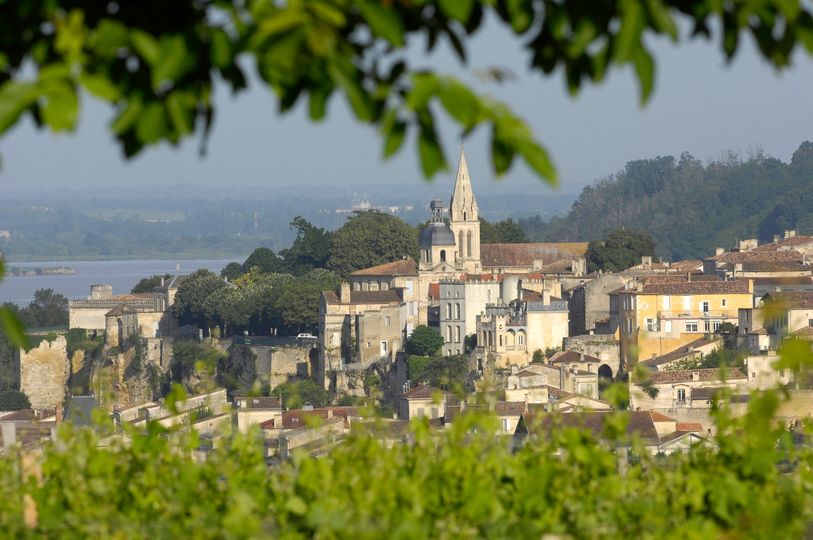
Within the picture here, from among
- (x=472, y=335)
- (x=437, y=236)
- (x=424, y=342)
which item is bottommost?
(x=424, y=342)

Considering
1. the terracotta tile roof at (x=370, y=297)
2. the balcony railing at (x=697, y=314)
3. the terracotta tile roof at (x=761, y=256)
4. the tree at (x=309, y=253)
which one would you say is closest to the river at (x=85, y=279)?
the tree at (x=309, y=253)

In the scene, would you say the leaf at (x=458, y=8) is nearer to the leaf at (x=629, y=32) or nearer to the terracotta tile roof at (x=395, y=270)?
the leaf at (x=629, y=32)

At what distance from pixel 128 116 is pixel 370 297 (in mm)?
55113

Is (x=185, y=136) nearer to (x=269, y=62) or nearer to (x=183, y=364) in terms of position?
(x=269, y=62)

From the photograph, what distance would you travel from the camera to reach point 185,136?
3990 millimetres

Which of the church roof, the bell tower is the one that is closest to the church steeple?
the bell tower

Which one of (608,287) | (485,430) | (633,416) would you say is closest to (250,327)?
(608,287)

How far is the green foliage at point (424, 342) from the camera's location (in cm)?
5297

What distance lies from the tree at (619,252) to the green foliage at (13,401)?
73.4 feet

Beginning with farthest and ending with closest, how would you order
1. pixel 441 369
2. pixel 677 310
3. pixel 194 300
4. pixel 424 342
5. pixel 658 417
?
pixel 194 300, pixel 424 342, pixel 441 369, pixel 677 310, pixel 658 417

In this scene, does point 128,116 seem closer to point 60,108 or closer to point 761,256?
point 60,108

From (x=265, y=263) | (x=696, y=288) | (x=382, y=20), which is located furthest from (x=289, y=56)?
(x=265, y=263)

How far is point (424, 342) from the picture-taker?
53.1 metres

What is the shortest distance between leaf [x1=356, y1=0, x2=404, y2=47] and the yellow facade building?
45111mm
